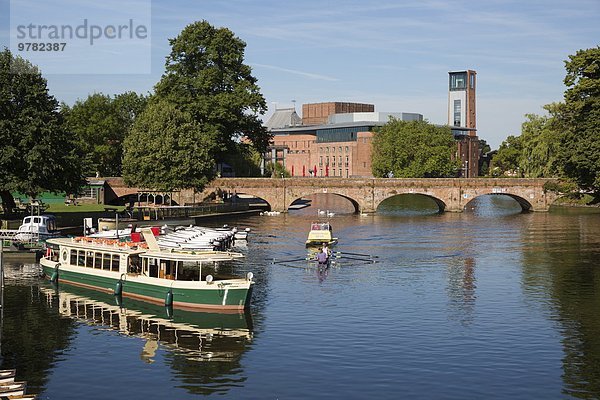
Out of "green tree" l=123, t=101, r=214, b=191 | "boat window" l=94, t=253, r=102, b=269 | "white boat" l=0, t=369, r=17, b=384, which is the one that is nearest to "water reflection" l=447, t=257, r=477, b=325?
"boat window" l=94, t=253, r=102, b=269

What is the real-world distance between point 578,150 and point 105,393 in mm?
97223

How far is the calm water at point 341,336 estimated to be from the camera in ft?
136

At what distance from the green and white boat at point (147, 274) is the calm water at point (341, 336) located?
48.1 inches

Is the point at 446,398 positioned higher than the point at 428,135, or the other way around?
the point at 428,135

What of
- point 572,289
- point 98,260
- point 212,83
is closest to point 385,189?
point 212,83

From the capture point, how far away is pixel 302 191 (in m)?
150

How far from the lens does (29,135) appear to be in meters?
94.2

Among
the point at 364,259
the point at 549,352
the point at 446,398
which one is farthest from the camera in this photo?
the point at 364,259

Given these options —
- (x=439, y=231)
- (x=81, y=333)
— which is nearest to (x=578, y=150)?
(x=439, y=231)

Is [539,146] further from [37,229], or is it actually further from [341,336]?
[341,336]

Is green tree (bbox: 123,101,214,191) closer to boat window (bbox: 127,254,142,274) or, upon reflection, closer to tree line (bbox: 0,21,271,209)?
tree line (bbox: 0,21,271,209)

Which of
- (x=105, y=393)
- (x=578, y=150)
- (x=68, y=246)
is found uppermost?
(x=578, y=150)

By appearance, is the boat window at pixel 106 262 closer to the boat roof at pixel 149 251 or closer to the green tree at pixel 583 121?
the boat roof at pixel 149 251

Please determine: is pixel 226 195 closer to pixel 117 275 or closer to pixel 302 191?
pixel 302 191
